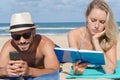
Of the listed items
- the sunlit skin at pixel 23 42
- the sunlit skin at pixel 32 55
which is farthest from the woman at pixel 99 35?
the sunlit skin at pixel 23 42

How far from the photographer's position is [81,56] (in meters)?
4.37

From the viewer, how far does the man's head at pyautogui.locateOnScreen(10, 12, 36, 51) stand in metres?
3.02

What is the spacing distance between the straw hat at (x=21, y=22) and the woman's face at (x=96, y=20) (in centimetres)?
125

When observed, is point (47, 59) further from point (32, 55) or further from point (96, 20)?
point (96, 20)

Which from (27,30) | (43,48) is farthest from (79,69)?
(27,30)

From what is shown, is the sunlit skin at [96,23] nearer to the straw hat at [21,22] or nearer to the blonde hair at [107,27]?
the blonde hair at [107,27]

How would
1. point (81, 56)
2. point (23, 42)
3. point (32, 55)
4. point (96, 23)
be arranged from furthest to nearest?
1. point (81, 56)
2. point (96, 23)
3. point (32, 55)
4. point (23, 42)

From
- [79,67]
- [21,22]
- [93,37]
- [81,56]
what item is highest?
[21,22]

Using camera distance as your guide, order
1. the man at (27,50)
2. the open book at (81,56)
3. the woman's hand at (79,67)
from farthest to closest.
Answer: the woman's hand at (79,67), the open book at (81,56), the man at (27,50)

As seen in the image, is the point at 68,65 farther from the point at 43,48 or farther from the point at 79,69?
the point at 43,48

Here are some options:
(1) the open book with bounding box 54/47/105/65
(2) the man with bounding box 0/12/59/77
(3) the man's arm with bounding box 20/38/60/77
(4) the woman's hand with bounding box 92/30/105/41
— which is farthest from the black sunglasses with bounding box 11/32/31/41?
(4) the woman's hand with bounding box 92/30/105/41

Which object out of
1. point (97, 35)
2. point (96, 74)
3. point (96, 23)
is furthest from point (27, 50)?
point (96, 74)

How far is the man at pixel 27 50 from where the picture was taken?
112 inches

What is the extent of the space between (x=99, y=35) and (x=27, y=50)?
1.51 meters
